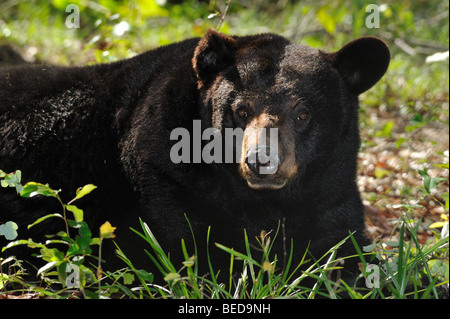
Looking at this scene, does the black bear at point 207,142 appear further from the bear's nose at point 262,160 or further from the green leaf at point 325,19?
the green leaf at point 325,19

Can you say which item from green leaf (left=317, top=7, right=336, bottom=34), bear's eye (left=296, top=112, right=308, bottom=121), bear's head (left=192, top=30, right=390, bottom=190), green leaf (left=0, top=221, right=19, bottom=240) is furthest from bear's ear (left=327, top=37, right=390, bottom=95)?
green leaf (left=317, top=7, right=336, bottom=34)

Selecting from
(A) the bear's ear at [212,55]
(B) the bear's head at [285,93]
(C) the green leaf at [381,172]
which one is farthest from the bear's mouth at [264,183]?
(C) the green leaf at [381,172]

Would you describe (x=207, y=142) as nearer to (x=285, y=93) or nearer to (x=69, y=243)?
(x=285, y=93)

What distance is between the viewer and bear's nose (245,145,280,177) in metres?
3.44

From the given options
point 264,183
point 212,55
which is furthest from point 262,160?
point 212,55

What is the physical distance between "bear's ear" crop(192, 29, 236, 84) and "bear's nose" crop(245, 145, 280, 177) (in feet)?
2.62

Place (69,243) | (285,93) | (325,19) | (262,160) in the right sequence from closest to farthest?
(69,243)
(262,160)
(285,93)
(325,19)

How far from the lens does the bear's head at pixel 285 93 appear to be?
12.2ft

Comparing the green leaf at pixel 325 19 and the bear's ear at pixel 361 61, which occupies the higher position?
the green leaf at pixel 325 19

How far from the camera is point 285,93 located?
3.83 meters

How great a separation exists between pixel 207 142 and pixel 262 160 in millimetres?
645

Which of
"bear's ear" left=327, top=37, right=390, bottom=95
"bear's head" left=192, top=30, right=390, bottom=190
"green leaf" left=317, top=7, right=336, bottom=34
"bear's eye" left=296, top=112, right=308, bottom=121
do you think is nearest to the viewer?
"bear's head" left=192, top=30, right=390, bottom=190

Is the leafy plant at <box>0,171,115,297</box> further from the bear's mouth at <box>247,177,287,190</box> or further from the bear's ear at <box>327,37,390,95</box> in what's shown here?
the bear's ear at <box>327,37,390,95</box>

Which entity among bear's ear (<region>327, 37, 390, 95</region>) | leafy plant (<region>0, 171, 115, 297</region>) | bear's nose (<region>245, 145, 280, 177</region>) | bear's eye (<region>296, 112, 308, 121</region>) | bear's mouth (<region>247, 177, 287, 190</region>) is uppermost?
bear's ear (<region>327, 37, 390, 95</region>)
